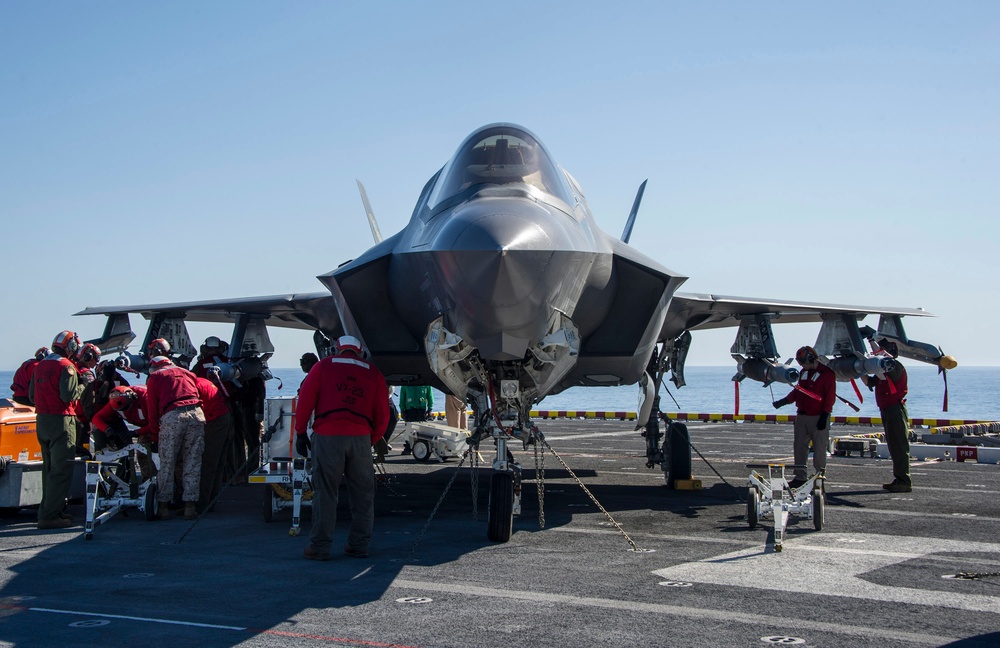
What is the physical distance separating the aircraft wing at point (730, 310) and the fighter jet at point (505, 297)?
8cm

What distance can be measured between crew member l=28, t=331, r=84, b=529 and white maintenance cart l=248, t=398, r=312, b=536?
6.30 feet

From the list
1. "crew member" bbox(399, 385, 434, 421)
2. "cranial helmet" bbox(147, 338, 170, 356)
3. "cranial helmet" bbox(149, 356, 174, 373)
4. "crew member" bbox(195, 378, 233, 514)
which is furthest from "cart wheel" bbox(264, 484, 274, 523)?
"crew member" bbox(399, 385, 434, 421)

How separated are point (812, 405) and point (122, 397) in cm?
788

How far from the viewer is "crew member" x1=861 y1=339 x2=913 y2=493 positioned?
37.7 feet

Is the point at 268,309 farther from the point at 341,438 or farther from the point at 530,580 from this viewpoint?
the point at 530,580

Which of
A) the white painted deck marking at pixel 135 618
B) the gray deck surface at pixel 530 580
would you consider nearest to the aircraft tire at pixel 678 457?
the gray deck surface at pixel 530 580

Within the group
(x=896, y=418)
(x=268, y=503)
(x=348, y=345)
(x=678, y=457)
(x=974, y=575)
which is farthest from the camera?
(x=678, y=457)

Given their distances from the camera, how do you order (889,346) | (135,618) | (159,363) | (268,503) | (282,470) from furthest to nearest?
(889,346), (159,363), (268,503), (282,470), (135,618)

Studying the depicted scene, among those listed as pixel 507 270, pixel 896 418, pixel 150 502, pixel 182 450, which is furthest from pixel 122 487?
pixel 896 418

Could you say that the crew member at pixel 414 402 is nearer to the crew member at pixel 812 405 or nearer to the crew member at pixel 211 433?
the crew member at pixel 211 433

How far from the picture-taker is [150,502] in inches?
363

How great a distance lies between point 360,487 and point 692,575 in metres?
2.72

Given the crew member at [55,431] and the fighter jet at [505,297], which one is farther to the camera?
the crew member at [55,431]

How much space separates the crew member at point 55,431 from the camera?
28.7 feet
